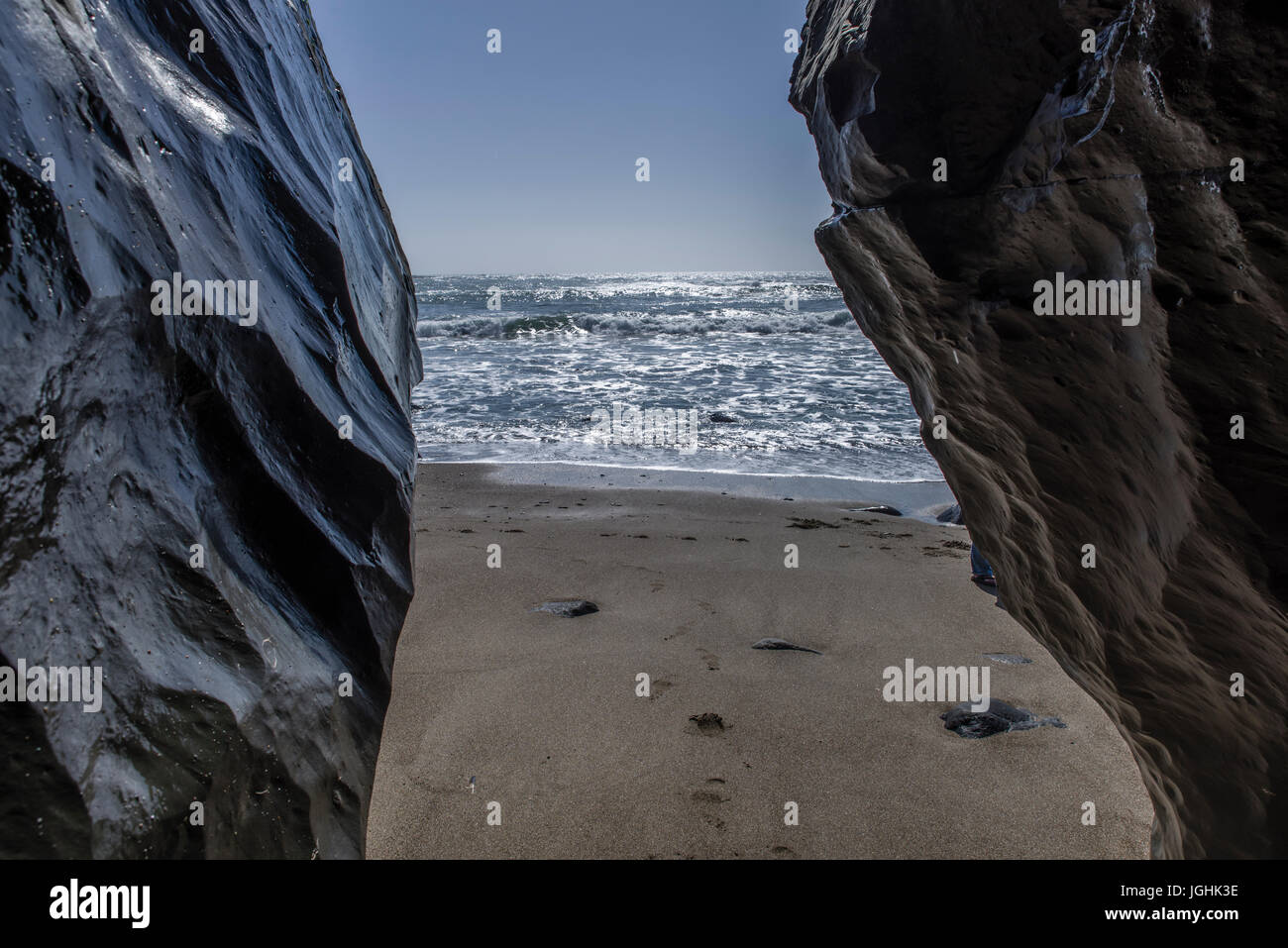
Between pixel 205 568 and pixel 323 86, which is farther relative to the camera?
pixel 323 86

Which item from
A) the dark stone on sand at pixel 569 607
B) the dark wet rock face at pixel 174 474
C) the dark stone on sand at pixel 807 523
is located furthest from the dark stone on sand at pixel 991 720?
the dark stone on sand at pixel 807 523

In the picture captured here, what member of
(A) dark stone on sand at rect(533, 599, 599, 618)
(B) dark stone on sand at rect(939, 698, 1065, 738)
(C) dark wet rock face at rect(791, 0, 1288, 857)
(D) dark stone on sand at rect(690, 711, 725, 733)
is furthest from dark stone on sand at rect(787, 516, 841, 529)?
(C) dark wet rock face at rect(791, 0, 1288, 857)

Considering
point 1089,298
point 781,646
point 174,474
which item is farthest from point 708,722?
point 174,474

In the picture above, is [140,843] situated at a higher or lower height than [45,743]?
lower

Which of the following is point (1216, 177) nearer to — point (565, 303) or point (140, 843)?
point (140, 843)

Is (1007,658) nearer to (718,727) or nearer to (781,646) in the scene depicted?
(781,646)

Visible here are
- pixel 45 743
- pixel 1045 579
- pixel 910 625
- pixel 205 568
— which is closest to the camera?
pixel 45 743

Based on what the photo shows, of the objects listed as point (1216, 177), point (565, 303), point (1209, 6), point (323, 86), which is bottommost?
point (1216, 177)

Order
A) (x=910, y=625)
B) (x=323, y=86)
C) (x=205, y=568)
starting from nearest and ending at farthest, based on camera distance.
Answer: (x=205, y=568) → (x=323, y=86) → (x=910, y=625)

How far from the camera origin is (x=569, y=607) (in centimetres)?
360

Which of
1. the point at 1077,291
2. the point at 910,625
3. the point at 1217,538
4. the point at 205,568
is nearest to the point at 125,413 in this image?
the point at 205,568

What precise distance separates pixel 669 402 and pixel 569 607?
7456 mm
